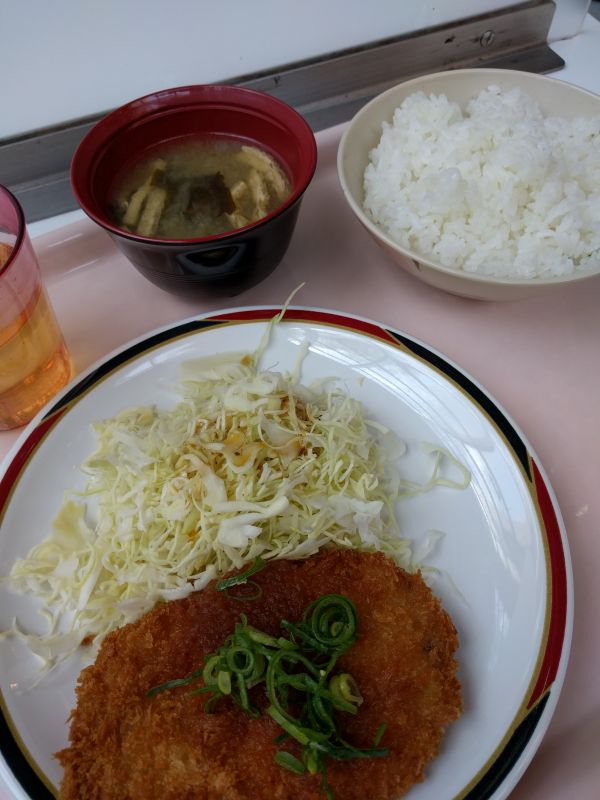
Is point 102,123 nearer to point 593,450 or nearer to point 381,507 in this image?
point 381,507

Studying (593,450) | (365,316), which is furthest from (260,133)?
(593,450)

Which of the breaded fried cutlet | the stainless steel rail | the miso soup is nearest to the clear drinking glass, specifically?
the miso soup

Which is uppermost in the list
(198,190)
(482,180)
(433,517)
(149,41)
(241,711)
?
(149,41)

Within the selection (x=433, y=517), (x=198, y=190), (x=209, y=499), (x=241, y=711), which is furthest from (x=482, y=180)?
(x=241, y=711)

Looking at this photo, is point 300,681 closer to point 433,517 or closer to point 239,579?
point 239,579

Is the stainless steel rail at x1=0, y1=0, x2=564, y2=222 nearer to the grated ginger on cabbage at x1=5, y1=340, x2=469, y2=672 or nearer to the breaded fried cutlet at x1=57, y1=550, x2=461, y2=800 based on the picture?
the grated ginger on cabbage at x1=5, y1=340, x2=469, y2=672

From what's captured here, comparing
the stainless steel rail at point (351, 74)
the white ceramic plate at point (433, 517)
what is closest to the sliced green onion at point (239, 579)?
the white ceramic plate at point (433, 517)
